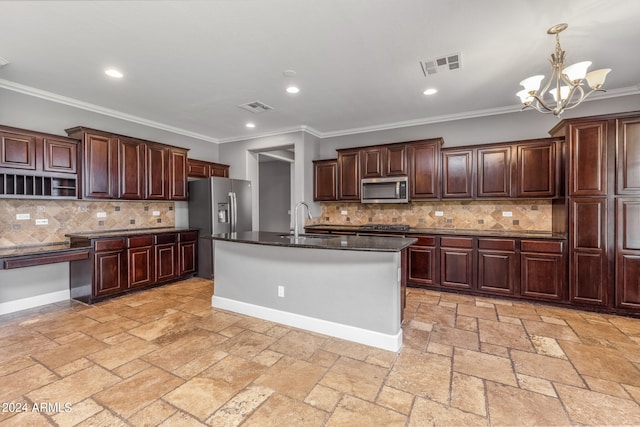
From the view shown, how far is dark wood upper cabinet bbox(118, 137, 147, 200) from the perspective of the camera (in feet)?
14.1

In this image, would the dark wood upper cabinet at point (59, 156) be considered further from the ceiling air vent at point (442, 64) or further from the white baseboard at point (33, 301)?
the ceiling air vent at point (442, 64)

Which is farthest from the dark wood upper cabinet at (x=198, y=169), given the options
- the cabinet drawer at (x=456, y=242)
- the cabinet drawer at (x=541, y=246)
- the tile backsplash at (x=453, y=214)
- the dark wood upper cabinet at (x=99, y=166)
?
the cabinet drawer at (x=541, y=246)

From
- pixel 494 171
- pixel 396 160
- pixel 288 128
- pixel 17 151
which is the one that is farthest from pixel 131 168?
pixel 494 171

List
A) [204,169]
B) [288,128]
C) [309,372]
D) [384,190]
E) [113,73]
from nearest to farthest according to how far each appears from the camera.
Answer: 1. [309,372]
2. [113,73]
3. [384,190]
4. [288,128]
5. [204,169]

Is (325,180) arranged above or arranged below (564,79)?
below

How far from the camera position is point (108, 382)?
6.97 feet

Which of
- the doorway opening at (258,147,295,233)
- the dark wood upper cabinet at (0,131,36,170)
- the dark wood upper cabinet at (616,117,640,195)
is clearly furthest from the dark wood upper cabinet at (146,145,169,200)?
the dark wood upper cabinet at (616,117,640,195)

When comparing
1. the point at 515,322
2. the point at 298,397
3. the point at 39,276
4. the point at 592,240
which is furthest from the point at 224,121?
the point at 592,240

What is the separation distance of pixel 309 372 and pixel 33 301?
12.9 ft

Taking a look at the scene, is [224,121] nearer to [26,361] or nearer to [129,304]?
[129,304]

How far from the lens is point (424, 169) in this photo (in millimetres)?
4688

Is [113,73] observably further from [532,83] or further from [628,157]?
[628,157]

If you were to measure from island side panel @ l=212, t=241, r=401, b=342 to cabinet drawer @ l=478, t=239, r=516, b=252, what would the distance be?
6.88 ft

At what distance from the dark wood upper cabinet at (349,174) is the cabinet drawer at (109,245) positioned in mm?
3561
